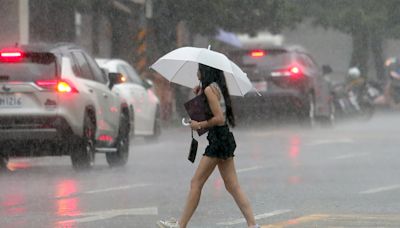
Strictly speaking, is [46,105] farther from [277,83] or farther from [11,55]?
[277,83]

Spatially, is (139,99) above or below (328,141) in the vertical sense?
above

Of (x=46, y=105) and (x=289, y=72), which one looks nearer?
(x=46, y=105)

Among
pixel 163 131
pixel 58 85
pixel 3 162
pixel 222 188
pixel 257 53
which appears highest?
pixel 58 85

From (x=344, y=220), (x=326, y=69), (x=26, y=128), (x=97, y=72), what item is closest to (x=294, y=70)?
(x=326, y=69)

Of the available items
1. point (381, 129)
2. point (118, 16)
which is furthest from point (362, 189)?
point (118, 16)

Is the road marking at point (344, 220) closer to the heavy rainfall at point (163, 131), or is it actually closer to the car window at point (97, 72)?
the heavy rainfall at point (163, 131)

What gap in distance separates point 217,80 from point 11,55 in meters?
6.69

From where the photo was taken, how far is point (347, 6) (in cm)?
4409

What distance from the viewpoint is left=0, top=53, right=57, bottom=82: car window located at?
1659cm

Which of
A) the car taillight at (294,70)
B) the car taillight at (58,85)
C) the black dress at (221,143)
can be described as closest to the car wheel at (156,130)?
the car taillight at (294,70)

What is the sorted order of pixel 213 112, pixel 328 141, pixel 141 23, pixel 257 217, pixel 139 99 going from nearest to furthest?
pixel 213 112 < pixel 257 217 < pixel 139 99 < pixel 328 141 < pixel 141 23

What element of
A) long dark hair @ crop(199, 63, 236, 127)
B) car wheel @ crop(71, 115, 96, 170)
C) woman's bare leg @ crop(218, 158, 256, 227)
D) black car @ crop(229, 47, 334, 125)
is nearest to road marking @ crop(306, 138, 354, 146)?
black car @ crop(229, 47, 334, 125)

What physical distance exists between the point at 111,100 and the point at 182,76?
7.53 meters

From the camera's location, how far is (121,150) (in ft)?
61.0
